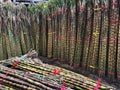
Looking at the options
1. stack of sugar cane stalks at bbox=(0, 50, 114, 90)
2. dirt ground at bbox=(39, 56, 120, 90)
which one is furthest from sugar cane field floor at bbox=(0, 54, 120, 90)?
dirt ground at bbox=(39, 56, 120, 90)

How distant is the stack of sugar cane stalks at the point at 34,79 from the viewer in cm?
423

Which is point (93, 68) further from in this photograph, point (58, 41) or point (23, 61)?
point (23, 61)

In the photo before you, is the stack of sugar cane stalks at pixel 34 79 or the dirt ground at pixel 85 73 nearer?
the stack of sugar cane stalks at pixel 34 79

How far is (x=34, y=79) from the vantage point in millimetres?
4383

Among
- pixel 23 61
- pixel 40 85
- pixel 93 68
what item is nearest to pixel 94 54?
pixel 93 68

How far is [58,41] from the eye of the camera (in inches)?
330

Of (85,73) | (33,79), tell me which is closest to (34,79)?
(33,79)

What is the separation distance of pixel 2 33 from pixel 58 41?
5.61 ft

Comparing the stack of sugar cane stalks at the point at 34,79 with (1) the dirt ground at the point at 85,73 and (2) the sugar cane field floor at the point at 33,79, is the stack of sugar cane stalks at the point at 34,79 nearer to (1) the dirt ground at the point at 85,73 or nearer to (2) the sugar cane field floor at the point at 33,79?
(2) the sugar cane field floor at the point at 33,79

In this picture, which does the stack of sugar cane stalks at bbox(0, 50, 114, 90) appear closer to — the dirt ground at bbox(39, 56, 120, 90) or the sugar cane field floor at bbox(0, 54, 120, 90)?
the sugar cane field floor at bbox(0, 54, 120, 90)

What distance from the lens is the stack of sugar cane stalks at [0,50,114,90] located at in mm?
4230

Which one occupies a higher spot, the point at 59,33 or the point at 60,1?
the point at 60,1

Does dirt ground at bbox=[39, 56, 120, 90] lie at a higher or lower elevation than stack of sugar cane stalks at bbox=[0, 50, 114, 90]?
lower

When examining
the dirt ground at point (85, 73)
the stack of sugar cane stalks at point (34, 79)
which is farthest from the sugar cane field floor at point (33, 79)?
the dirt ground at point (85, 73)
